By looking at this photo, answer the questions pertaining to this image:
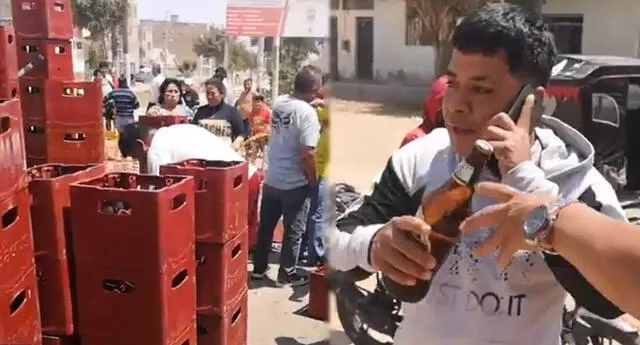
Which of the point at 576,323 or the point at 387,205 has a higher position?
the point at 387,205

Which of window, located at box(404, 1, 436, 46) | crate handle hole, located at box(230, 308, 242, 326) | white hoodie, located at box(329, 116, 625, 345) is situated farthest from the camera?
crate handle hole, located at box(230, 308, 242, 326)

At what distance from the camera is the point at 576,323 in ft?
4.76

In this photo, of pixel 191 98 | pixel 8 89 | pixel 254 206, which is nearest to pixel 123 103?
pixel 191 98

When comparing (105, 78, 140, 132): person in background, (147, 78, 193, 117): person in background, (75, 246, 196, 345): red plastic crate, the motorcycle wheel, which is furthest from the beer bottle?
(105, 78, 140, 132): person in background

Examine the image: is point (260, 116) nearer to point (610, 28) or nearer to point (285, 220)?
point (285, 220)

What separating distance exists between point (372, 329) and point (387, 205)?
0.58 metres

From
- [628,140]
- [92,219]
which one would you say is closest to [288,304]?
[92,219]

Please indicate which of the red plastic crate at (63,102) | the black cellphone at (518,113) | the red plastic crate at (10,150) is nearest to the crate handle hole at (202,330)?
the red plastic crate at (10,150)

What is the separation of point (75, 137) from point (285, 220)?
73 cm

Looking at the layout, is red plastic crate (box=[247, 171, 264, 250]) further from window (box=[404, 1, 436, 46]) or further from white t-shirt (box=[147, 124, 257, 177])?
window (box=[404, 1, 436, 46])

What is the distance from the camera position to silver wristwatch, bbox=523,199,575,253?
0.52m

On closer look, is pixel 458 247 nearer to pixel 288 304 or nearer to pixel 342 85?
pixel 342 85

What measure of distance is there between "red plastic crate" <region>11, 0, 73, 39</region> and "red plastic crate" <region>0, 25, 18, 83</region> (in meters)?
0.58

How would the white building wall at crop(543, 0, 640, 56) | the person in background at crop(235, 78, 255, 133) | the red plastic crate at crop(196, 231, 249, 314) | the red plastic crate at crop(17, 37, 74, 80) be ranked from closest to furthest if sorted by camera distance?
1. the red plastic crate at crop(196, 231, 249, 314)
2. the red plastic crate at crop(17, 37, 74, 80)
3. the person in background at crop(235, 78, 255, 133)
4. the white building wall at crop(543, 0, 640, 56)
